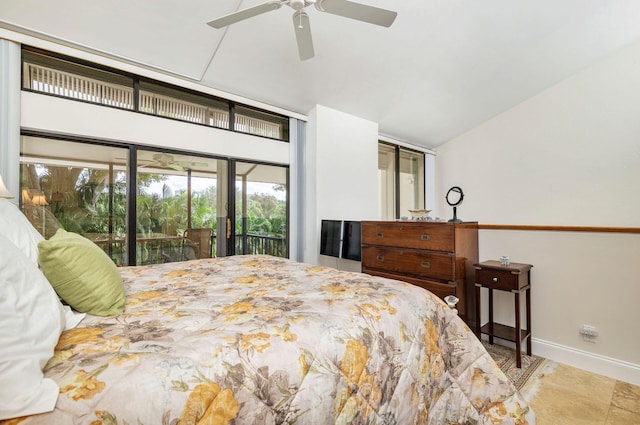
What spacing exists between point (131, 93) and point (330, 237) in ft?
7.64

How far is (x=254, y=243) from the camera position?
11.7 ft

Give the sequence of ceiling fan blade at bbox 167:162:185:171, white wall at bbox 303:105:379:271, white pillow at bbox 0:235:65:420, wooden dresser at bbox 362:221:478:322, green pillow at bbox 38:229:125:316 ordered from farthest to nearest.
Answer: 1. white wall at bbox 303:105:379:271
2. ceiling fan blade at bbox 167:162:185:171
3. wooden dresser at bbox 362:221:478:322
4. green pillow at bbox 38:229:125:316
5. white pillow at bbox 0:235:65:420

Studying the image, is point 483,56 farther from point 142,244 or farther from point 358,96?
point 142,244

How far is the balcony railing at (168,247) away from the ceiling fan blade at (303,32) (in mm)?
2030

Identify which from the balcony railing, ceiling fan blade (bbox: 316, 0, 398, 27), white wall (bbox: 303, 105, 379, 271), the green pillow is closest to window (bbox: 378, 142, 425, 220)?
white wall (bbox: 303, 105, 379, 271)

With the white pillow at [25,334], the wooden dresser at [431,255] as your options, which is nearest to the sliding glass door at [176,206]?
the wooden dresser at [431,255]

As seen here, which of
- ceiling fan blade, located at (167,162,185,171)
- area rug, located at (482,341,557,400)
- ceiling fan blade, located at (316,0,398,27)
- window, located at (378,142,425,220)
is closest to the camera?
ceiling fan blade, located at (316,0,398,27)

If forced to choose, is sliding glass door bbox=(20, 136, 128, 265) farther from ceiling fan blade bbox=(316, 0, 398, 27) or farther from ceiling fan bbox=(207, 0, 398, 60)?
ceiling fan blade bbox=(316, 0, 398, 27)

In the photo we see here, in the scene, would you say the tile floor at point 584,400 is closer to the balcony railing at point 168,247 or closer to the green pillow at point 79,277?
the green pillow at point 79,277

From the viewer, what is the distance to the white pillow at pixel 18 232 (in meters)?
1.14

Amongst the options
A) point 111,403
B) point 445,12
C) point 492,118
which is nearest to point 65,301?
point 111,403

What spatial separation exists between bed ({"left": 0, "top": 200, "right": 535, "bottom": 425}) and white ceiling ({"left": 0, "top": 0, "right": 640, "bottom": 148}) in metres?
1.62

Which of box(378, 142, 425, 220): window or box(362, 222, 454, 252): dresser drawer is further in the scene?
box(378, 142, 425, 220): window

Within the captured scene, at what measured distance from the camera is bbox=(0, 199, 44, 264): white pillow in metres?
1.14
